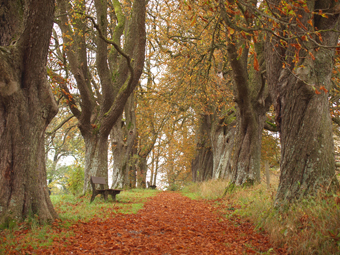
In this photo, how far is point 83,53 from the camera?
10.2 meters

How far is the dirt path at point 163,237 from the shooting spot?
4.07 metres

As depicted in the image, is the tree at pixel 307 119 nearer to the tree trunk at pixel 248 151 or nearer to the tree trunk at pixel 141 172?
the tree trunk at pixel 248 151

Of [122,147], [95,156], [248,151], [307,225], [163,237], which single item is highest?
[122,147]

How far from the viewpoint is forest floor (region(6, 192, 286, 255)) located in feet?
13.2

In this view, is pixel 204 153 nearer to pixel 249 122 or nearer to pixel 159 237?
pixel 249 122

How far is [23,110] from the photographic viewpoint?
193 inches

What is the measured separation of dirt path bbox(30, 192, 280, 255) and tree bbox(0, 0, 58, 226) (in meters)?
1.13

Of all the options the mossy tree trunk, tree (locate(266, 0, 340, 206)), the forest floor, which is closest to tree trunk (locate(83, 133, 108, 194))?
the forest floor

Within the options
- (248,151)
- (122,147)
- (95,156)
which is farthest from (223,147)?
(95,156)

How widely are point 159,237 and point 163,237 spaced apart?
80 millimetres

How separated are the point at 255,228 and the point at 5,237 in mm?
4504

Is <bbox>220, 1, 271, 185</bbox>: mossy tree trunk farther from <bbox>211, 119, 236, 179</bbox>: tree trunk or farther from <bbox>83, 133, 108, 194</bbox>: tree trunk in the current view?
<bbox>83, 133, 108, 194</bbox>: tree trunk

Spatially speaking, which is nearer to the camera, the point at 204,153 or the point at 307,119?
the point at 307,119

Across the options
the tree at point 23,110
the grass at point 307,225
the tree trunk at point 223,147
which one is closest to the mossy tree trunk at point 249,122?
the grass at point 307,225
